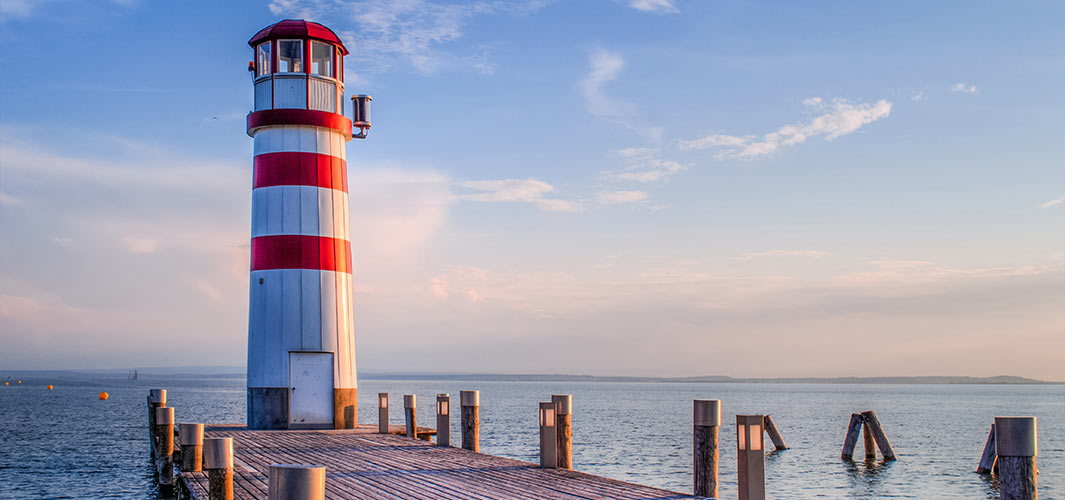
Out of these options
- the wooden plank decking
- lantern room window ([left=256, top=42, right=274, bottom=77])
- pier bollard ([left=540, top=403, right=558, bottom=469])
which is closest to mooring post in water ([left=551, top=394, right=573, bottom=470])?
pier bollard ([left=540, top=403, right=558, bottom=469])

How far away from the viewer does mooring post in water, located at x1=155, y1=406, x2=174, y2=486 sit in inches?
603

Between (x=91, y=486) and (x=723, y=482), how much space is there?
56.2 ft

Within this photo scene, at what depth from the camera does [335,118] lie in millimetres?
20641

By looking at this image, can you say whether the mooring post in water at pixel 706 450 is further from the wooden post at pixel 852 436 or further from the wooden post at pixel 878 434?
the wooden post at pixel 852 436

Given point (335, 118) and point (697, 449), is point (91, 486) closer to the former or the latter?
point (335, 118)

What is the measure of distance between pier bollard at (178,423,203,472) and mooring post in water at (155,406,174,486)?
284 centimetres

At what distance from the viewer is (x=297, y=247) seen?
65.0 ft

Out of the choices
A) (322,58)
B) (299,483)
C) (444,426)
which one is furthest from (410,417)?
(299,483)

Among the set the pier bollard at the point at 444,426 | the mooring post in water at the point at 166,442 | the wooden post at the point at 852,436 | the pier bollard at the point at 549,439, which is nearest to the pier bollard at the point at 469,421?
the pier bollard at the point at 444,426

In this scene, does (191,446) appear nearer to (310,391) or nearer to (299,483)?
(310,391)

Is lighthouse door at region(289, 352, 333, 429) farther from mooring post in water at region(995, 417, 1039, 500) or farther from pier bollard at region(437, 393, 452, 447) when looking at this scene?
mooring post in water at region(995, 417, 1039, 500)

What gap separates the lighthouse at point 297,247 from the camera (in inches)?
778

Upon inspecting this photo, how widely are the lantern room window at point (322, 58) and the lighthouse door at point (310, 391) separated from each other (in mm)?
6590

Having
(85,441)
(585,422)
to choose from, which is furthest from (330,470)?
(585,422)
